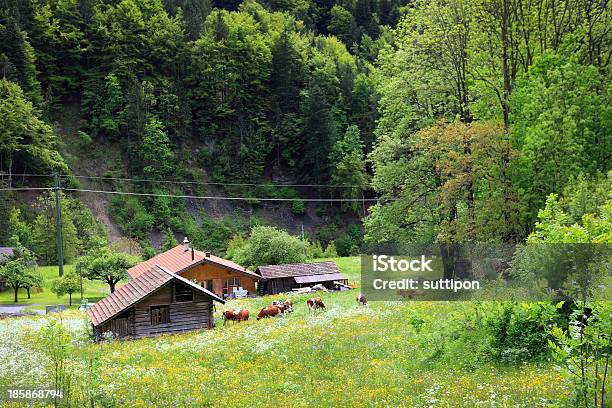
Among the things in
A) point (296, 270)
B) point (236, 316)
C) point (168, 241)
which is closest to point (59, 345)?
point (236, 316)

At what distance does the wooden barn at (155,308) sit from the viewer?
97.0 feet

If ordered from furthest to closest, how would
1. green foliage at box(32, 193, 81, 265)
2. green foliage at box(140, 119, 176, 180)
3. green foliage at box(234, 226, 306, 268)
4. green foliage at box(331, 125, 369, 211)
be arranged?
green foliage at box(331, 125, 369, 211)
green foliage at box(140, 119, 176, 180)
green foliage at box(32, 193, 81, 265)
green foliage at box(234, 226, 306, 268)

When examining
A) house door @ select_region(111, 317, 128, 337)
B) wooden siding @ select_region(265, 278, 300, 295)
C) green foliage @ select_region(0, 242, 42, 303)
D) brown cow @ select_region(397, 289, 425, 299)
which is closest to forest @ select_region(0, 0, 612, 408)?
green foliage @ select_region(0, 242, 42, 303)

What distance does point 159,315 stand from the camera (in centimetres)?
3062

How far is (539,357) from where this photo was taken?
16391 millimetres

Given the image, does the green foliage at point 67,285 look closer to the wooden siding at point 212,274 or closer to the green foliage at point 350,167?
the wooden siding at point 212,274

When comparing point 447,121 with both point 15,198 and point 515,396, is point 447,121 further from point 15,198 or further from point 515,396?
point 15,198

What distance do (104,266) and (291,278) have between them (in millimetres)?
17531

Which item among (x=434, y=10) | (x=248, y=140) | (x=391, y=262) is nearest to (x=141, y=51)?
(x=248, y=140)

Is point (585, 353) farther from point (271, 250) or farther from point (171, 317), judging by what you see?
point (271, 250)

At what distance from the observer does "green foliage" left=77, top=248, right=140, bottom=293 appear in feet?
163

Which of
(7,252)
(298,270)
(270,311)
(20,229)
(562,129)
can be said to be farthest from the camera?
(20,229)

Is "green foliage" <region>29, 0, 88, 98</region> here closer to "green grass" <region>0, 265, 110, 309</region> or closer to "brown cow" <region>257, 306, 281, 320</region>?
"green grass" <region>0, 265, 110, 309</region>

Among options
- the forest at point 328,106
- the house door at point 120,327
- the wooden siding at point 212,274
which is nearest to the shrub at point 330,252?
the forest at point 328,106
